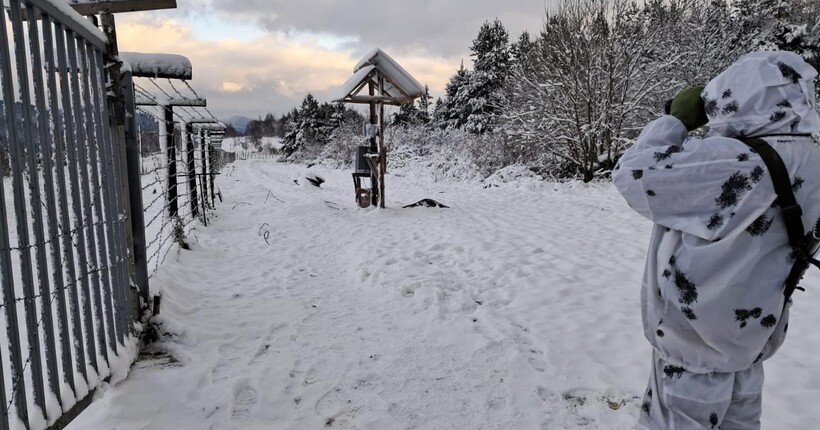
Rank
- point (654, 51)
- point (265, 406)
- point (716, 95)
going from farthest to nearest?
point (654, 51) < point (265, 406) < point (716, 95)

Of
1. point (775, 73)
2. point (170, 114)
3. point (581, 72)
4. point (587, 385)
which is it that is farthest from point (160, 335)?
point (581, 72)

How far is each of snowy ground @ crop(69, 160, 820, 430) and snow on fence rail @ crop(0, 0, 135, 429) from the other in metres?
0.30

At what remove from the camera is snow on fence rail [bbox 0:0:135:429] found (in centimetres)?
185

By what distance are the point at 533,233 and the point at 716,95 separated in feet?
18.9

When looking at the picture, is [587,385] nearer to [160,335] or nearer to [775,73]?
[775,73]

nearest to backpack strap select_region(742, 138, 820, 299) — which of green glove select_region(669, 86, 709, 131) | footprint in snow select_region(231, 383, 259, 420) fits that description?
green glove select_region(669, 86, 709, 131)

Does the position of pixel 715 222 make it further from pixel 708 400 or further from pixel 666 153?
pixel 708 400

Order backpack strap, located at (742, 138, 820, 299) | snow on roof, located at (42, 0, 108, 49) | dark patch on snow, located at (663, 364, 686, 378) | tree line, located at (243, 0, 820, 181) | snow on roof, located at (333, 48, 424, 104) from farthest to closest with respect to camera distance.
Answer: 1. tree line, located at (243, 0, 820, 181)
2. snow on roof, located at (333, 48, 424, 104)
3. snow on roof, located at (42, 0, 108, 49)
4. dark patch on snow, located at (663, 364, 686, 378)
5. backpack strap, located at (742, 138, 820, 299)

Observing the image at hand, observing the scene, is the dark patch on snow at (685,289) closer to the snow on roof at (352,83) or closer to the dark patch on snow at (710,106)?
the dark patch on snow at (710,106)

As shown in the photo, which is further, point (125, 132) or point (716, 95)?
point (125, 132)

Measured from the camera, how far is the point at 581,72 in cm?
1290

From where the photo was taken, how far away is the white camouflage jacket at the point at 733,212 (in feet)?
4.89

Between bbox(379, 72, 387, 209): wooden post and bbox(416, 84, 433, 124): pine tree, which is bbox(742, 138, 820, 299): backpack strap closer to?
bbox(379, 72, 387, 209): wooden post

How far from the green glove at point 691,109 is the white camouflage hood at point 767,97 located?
0.34 ft
